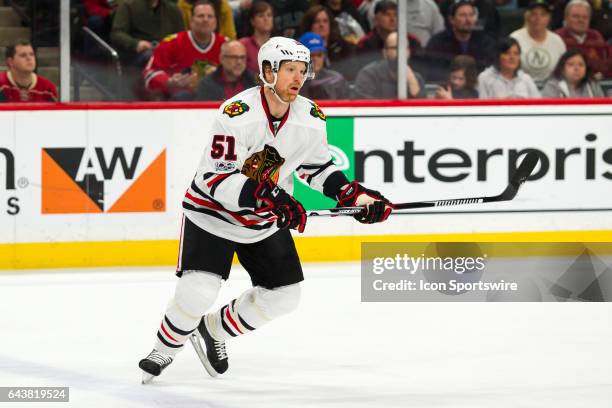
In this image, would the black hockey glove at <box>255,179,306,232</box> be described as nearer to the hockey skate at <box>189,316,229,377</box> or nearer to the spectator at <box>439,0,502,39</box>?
→ the hockey skate at <box>189,316,229,377</box>

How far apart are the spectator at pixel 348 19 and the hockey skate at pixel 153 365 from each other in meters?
3.00

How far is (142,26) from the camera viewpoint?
645 centimetres

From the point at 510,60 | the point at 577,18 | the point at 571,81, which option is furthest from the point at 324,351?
the point at 577,18

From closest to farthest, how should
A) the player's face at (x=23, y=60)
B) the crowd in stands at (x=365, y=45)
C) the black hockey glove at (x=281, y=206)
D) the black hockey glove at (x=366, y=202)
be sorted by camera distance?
the black hockey glove at (x=281, y=206) → the black hockey glove at (x=366, y=202) → the player's face at (x=23, y=60) → the crowd in stands at (x=365, y=45)

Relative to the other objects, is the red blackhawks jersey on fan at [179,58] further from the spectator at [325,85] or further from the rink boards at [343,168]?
the spectator at [325,85]

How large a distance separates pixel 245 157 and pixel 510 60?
318cm

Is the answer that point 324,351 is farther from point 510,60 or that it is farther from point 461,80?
point 510,60

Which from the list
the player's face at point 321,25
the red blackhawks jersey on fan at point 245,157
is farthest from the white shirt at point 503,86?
the red blackhawks jersey on fan at point 245,157

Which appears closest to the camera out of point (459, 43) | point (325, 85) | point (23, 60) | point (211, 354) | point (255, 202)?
point (255, 202)

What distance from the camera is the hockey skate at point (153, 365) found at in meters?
4.06

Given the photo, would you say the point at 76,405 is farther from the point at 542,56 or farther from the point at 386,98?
the point at 542,56

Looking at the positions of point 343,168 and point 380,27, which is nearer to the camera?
point 343,168

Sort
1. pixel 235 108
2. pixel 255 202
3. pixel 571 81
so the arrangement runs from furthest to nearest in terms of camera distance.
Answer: pixel 571 81 → pixel 235 108 → pixel 255 202

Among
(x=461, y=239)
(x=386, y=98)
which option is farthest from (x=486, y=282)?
(x=386, y=98)
